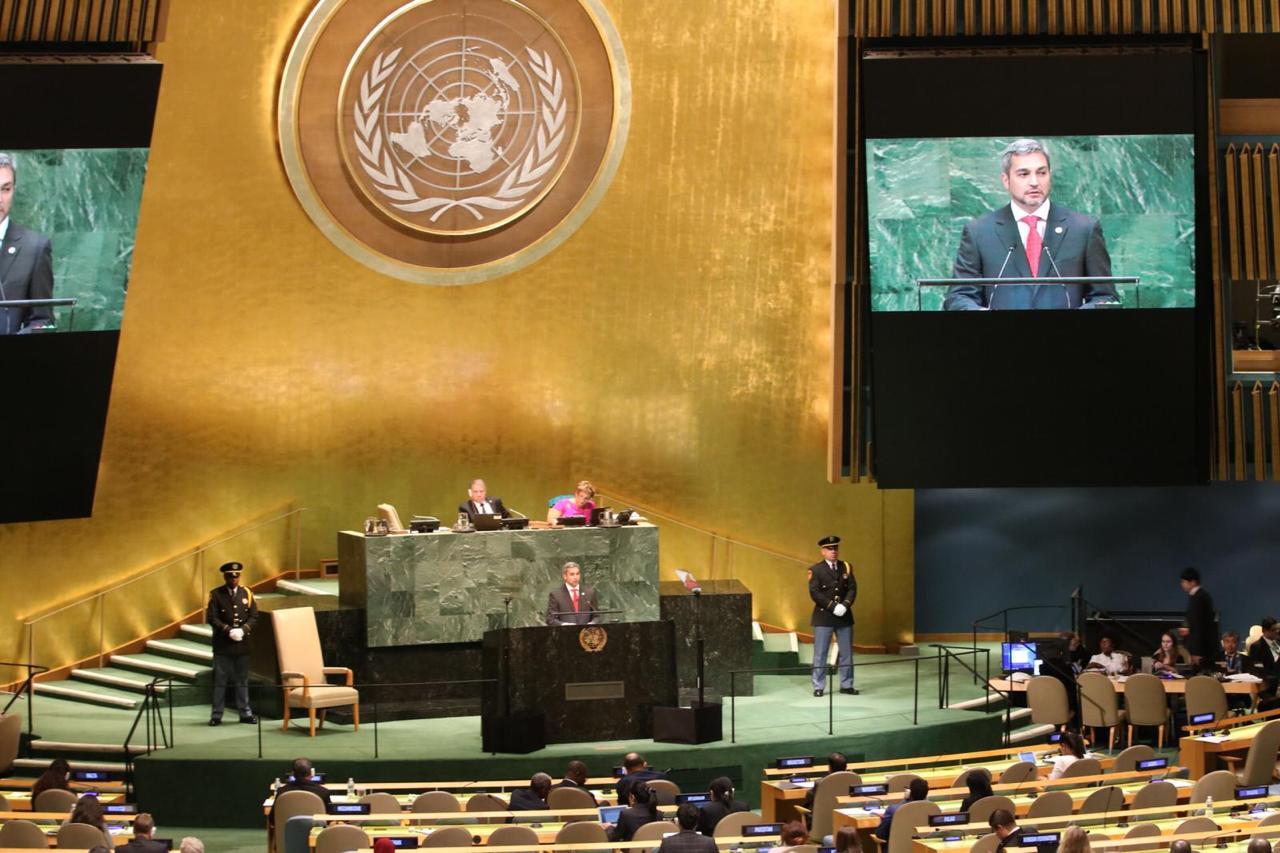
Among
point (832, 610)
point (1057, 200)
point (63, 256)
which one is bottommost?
point (832, 610)

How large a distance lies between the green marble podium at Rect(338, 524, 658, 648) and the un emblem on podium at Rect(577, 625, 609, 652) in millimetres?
1095

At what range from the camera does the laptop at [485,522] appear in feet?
48.2

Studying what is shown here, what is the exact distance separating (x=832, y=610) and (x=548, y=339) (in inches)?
165

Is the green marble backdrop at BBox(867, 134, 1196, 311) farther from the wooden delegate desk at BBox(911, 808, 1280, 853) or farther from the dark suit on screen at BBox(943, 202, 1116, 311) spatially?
the wooden delegate desk at BBox(911, 808, 1280, 853)

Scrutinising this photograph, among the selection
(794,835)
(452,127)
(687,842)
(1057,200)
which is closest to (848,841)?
(794,835)

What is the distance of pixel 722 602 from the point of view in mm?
15375

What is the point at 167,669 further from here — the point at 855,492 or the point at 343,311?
the point at 855,492

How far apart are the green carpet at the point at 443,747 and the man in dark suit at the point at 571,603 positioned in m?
0.97

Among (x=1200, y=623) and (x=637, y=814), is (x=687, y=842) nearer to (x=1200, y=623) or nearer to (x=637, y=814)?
(x=637, y=814)

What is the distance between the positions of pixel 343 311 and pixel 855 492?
5155 mm

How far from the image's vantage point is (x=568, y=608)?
1399 centimetres

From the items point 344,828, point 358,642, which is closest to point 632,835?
point 344,828

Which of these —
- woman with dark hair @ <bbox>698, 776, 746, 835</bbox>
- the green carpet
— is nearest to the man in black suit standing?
the green carpet

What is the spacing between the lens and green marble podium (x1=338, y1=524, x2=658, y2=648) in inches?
566
